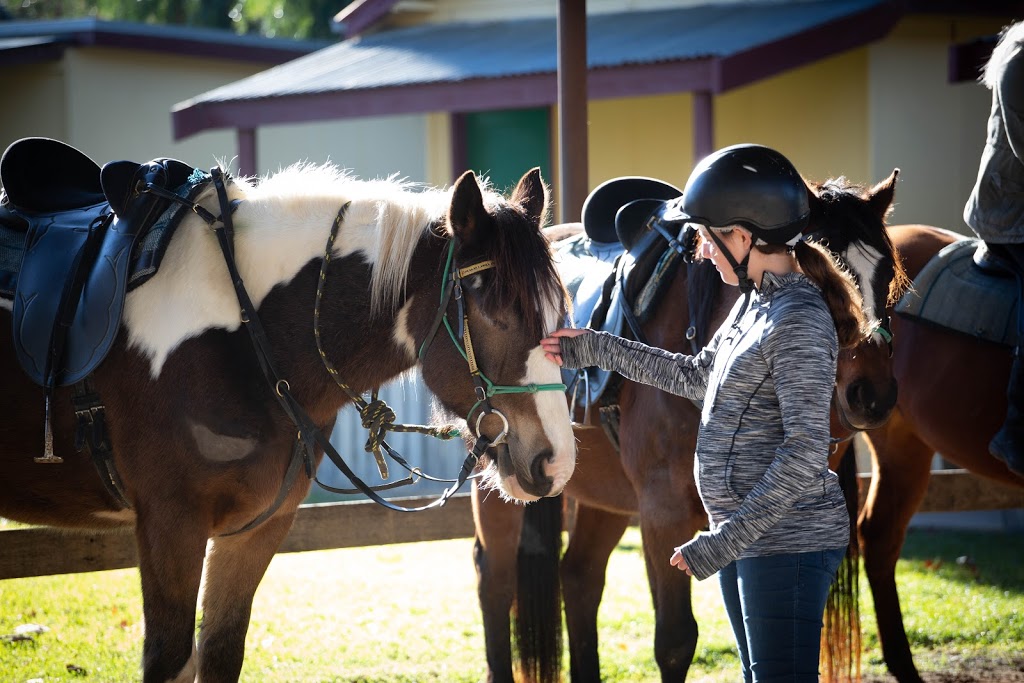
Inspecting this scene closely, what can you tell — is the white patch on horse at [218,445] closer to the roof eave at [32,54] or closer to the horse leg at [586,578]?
the horse leg at [586,578]

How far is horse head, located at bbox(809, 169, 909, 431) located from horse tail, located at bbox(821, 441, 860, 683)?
41.5 inches

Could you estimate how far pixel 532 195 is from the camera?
3.15m

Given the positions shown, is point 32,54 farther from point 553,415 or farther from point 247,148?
point 553,415

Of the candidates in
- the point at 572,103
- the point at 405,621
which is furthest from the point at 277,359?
the point at 405,621

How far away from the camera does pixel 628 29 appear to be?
10.5m

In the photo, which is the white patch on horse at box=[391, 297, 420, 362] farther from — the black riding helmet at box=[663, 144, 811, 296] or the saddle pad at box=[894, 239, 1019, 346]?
the saddle pad at box=[894, 239, 1019, 346]

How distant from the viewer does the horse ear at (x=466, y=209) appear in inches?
112

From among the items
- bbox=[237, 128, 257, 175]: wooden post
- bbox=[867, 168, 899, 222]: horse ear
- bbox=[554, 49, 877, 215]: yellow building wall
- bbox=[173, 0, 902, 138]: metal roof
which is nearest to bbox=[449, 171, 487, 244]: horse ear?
bbox=[867, 168, 899, 222]: horse ear

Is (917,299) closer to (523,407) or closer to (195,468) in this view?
(523,407)

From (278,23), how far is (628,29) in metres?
15.5

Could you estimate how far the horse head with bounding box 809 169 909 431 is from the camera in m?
3.48

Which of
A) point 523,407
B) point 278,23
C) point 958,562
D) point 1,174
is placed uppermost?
point 278,23

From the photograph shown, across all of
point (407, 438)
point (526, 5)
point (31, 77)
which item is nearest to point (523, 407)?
point (407, 438)

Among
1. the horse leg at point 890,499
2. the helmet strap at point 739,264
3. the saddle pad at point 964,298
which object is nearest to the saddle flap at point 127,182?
the helmet strap at point 739,264
